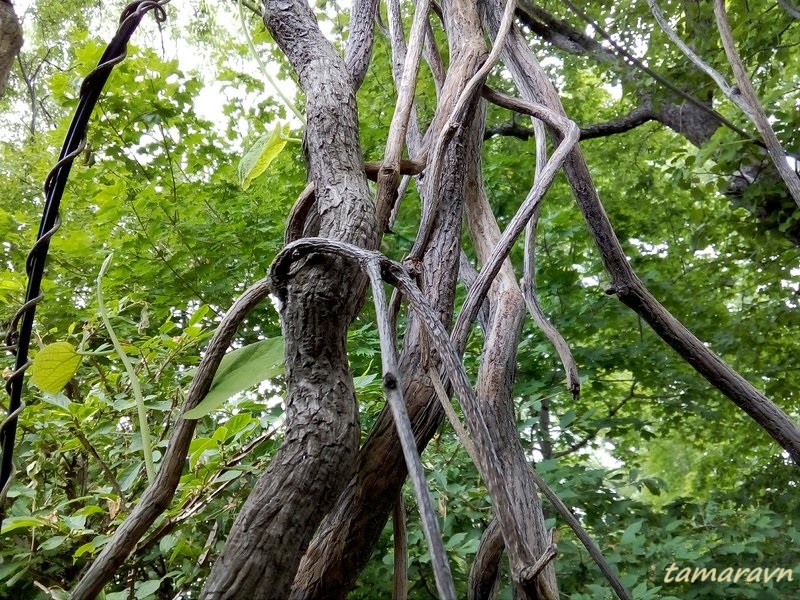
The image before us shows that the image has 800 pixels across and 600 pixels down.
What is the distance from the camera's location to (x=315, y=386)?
37cm

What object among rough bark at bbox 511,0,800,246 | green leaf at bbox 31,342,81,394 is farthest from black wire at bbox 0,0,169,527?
rough bark at bbox 511,0,800,246

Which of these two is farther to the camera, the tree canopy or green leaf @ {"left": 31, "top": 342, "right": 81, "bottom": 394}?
→ green leaf @ {"left": 31, "top": 342, "right": 81, "bottom": 394}

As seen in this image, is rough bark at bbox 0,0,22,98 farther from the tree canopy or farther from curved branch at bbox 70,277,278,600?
curved branch at bbox 70,277,278,600

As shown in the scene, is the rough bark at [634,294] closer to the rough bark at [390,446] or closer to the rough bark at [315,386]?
the rough bark at [390,446]

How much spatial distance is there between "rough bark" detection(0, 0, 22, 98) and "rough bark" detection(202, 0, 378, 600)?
0.36 meters

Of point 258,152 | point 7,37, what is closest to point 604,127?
point 258,152

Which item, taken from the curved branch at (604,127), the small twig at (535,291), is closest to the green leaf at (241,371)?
the small twig at (535,291)

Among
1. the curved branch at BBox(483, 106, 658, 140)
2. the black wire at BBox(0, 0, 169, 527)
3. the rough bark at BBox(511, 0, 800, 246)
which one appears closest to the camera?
the black wire at BBox(0, 0, 169, 527)

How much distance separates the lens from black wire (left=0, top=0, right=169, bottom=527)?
0.44 metres

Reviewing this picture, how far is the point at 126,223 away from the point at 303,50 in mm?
1270

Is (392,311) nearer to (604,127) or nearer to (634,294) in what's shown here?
(634,294)

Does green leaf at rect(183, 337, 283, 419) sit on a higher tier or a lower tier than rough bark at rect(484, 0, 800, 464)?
lower

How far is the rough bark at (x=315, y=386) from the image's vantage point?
33 cm

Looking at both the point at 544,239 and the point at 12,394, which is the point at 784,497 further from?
the point at 12,394
